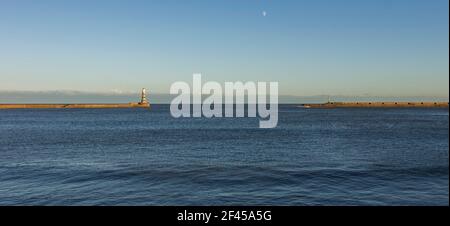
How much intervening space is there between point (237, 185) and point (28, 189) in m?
14.4

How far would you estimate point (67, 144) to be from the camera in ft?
181

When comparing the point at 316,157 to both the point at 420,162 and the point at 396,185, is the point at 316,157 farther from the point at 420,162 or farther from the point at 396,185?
the point at 396,185

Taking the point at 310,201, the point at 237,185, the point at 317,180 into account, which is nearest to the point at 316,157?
the point at 317,180

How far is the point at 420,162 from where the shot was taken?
35.9 meters

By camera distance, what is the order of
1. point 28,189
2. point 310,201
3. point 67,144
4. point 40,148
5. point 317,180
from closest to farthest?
point 310,201, point 28,189, point 317,180, point 40,148, point 67,144

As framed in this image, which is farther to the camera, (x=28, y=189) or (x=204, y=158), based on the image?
(x=204, y=158)

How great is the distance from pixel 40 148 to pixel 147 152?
1598 cm

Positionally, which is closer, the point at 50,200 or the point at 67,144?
the point at 50,200
